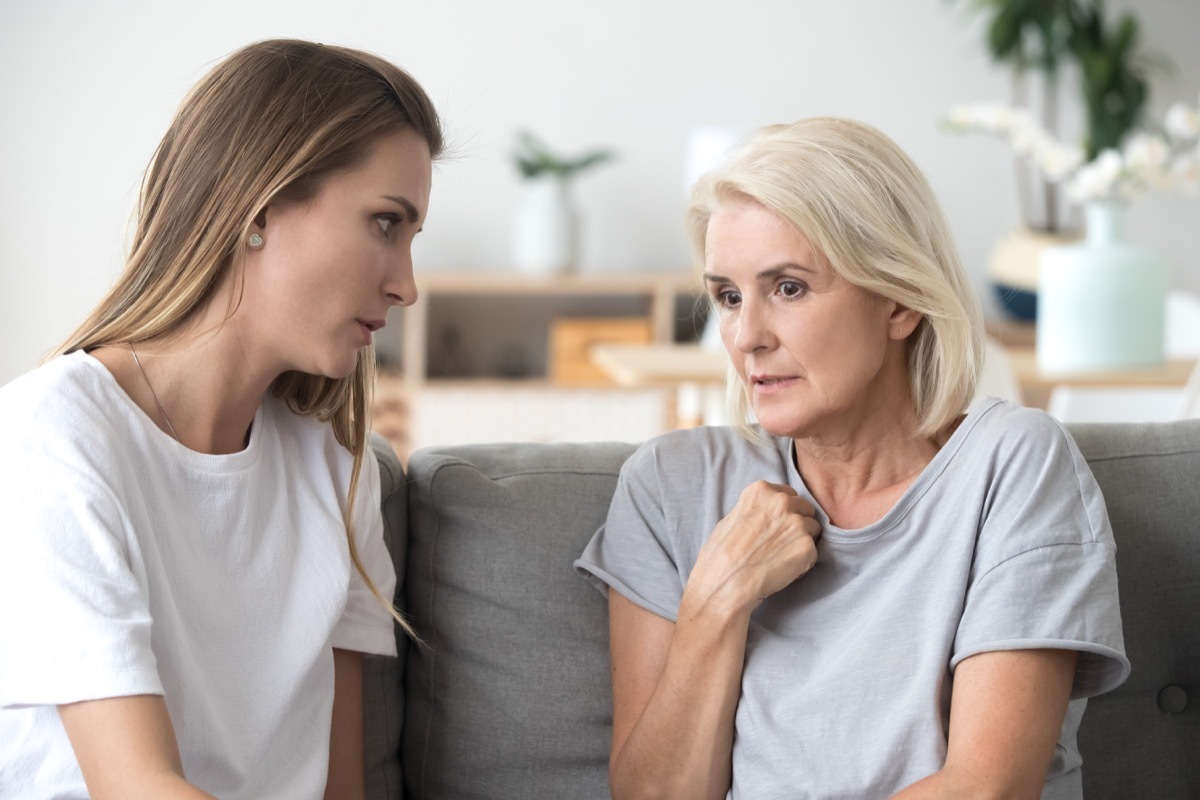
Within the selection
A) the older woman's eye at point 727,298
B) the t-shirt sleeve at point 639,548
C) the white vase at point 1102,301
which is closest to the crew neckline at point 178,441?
the t-shirt sleeve at point 639,548

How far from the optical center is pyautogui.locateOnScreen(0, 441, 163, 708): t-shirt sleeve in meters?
1.04

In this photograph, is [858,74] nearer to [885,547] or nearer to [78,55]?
[78,55]

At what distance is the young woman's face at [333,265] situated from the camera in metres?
1.24

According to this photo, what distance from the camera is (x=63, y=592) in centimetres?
105

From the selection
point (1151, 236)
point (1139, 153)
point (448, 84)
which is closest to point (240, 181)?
point (1139, 153)

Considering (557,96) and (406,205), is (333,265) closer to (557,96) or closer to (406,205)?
(406,205)

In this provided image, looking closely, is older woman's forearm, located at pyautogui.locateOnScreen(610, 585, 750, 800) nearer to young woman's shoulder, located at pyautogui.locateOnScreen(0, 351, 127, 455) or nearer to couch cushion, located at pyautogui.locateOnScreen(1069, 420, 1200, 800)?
couch cushion, located at pyautogui.locateOnScreen(1069, 420, 1200, 800)

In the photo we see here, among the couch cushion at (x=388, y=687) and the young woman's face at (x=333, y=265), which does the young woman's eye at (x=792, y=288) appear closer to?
the young woman's face at (x=333, y=265)

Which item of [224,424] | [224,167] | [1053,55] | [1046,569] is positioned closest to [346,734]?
[224,424]

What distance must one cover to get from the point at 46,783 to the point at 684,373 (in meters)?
2.19

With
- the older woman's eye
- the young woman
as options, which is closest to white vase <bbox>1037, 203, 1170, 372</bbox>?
the older woman's eye

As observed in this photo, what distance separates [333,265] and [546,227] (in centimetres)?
351

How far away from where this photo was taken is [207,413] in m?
1.29

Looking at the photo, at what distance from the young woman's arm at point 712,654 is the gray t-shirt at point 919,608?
4 cm
